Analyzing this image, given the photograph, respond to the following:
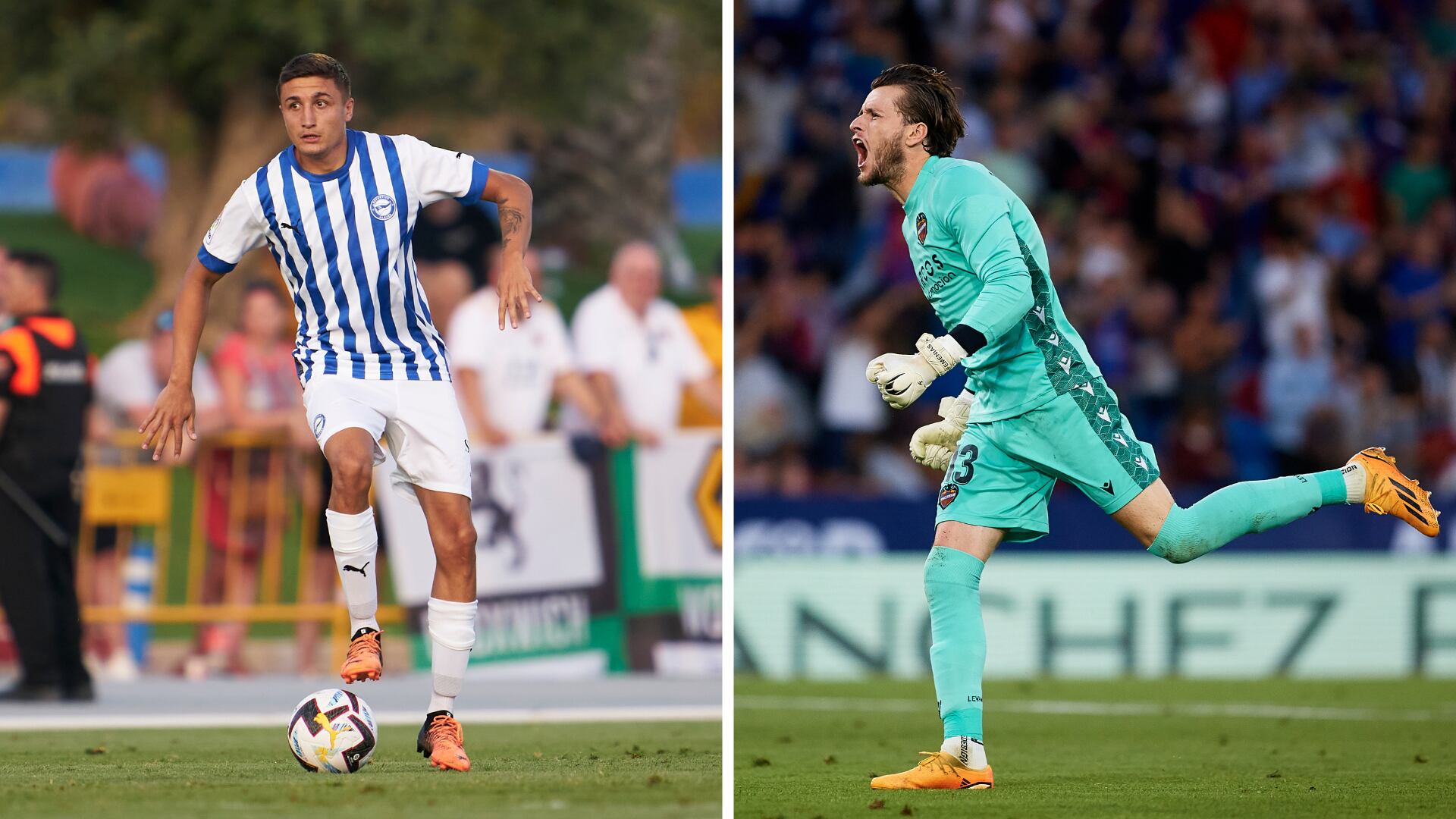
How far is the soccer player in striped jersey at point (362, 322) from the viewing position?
6.96 meters

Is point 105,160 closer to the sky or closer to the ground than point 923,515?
closer to the sky

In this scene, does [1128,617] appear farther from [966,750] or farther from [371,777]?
[371,777]

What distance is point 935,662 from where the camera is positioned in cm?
657

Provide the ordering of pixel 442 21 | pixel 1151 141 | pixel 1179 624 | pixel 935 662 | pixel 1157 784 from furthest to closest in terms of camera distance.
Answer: pixel 442 21, pixel 1151 141, pixel 1179 624, pixel 1157 784, pixel 935 662

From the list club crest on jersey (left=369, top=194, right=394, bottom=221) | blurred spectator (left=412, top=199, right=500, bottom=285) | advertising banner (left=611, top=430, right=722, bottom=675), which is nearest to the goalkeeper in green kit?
club crest on jersey (left=369, top=194, right=394, bottom=221)

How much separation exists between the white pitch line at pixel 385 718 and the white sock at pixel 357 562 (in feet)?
9.17

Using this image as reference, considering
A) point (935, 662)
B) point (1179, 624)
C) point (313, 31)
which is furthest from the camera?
point (313, 31)

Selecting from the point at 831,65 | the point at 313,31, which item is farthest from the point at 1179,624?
the point at 313,31

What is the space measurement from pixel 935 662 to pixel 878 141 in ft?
5.83

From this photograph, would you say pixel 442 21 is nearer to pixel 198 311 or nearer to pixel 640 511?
pixel 640 511

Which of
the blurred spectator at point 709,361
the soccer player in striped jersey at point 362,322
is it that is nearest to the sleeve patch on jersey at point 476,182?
the soccer player in striped jersey at point 362,322

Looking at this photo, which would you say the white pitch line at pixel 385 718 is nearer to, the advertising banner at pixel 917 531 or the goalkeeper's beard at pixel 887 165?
the advertising banner at pixel 917 531

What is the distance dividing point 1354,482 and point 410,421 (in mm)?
3362

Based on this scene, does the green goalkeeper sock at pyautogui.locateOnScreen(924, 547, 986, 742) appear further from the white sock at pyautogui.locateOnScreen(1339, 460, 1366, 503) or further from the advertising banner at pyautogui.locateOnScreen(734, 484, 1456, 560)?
the advertising banner at pyautogui.locateOnScreen(734, 484, 1456, 560)
